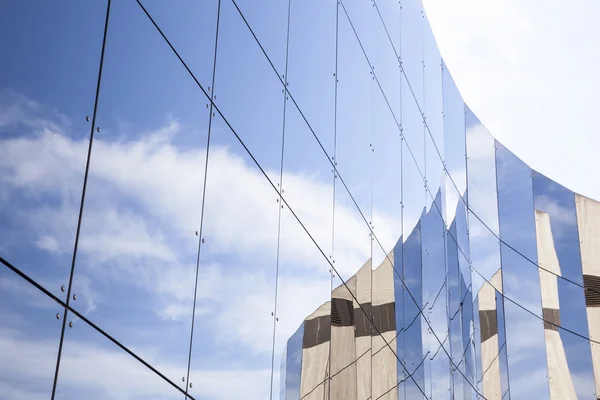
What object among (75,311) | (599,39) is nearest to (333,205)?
(75,311)

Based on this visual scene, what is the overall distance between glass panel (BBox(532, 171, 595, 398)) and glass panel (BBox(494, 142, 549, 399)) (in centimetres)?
24

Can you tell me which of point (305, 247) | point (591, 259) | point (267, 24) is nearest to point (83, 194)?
point (267, 24)

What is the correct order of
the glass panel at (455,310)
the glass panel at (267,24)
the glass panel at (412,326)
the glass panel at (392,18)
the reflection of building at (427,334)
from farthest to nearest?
the glass panel at (455,310) → the glass panel at (392,18) → the glass panel at (412,326) → the reflection of building at (427,334) → the glass panel at (267,24)

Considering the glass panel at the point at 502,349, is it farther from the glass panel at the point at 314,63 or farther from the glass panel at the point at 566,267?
the glass panel at the point at 314,63

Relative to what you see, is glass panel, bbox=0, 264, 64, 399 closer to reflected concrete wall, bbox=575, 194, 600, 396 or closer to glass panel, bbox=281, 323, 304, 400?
glass panel, bbox=281, 323, 304, 400

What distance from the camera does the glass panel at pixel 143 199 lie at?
4520mm

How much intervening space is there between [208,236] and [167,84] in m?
1.07

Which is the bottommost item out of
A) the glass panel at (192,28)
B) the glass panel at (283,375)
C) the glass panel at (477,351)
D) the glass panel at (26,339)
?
the glass panel at (26,339)

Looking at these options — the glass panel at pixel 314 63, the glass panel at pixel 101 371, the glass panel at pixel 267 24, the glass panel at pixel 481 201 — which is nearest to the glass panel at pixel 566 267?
the glass panel at pixel 481 201

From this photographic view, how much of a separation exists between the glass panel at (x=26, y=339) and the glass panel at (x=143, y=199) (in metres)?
0.30

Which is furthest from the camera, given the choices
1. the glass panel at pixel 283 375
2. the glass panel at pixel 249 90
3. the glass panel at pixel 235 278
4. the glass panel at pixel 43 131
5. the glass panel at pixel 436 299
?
the glass panel at pixel 436 299

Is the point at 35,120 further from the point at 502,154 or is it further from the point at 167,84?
the point at 502,154

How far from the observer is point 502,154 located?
74.7 ft

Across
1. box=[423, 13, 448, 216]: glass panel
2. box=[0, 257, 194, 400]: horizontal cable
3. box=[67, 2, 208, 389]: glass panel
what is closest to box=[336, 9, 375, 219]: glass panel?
box=[67, 2, 208, 389]: glass panel
